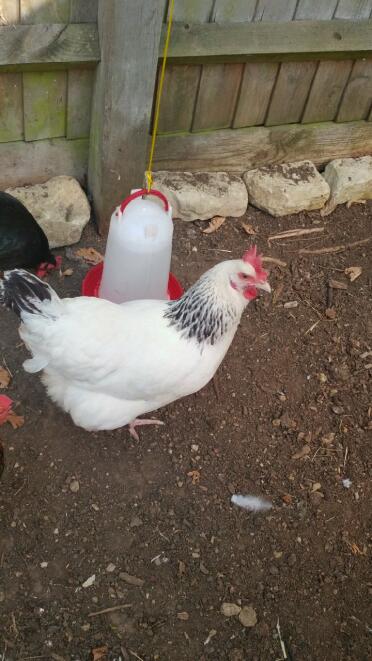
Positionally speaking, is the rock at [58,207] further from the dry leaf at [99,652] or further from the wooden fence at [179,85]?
the dry leaf at [99,652]

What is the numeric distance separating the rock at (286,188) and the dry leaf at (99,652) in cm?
260

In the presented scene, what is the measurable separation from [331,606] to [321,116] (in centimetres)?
284

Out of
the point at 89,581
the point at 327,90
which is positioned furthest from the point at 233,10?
the point at 89,581

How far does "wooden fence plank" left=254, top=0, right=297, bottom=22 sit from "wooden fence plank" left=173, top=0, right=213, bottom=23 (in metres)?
0.28

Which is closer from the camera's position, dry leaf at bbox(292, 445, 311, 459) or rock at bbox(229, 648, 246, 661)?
rock at bbox(229, 648, 246, 661)

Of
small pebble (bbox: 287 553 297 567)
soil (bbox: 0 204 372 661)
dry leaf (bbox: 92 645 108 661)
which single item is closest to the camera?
dry leaf (bbox: 92 645 108 661)

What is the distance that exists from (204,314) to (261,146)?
182 cm

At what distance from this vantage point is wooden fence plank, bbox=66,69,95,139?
2803mm

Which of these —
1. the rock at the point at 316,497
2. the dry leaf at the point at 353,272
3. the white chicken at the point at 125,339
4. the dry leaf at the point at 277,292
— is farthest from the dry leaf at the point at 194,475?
the dry leaf at the point at 353,272

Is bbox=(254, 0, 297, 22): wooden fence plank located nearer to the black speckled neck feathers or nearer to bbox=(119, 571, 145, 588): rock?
the black speckled neck feathers

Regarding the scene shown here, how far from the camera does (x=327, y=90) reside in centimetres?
342

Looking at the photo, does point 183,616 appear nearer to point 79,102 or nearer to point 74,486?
point 74,486

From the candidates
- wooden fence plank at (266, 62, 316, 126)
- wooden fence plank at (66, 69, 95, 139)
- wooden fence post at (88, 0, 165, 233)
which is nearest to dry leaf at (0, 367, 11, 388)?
wooden fence post at (88, 0, 165, 233)

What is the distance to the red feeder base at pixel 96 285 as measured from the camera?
2.88 m
